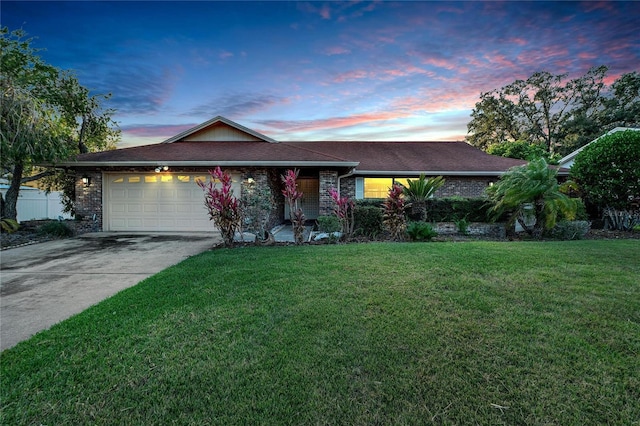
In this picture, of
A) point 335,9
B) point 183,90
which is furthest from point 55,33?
point 335,9

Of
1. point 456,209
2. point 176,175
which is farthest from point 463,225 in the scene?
point 176,175

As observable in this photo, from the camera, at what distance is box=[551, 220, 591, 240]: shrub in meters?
8.86

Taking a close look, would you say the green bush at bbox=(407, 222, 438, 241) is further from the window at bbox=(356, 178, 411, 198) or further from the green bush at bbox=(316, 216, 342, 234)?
the window at bbox=(356, 178, 411, 198)

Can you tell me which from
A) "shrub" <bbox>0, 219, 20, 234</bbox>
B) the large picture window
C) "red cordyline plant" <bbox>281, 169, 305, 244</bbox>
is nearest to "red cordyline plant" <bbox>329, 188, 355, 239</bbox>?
"red cordyline plant" <bbox>281, 169, 305, 244</bbox>

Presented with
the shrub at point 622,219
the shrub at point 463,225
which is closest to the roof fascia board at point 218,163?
the shrub at point 463,225

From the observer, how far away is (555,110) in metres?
27.5

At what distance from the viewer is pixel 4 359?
8.97 feet

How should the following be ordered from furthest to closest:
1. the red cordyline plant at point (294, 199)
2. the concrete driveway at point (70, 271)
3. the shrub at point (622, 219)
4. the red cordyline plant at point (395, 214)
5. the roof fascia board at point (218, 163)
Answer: the roof fascia board at point (218, 163), the shrub at point (622, 219), the red cordyline plant at point (395, 214), the red cordyline plant at point (294, 199), the concrete driveway at point (70, 271)

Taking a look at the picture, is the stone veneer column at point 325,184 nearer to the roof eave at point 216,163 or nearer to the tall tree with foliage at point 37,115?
the roof eave at point 216,163

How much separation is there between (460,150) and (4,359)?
18.2 meters

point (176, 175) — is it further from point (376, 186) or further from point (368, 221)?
point (376, 186)

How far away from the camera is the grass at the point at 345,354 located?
205 centimetres

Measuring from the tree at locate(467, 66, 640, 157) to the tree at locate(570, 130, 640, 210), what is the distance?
18.5 meters

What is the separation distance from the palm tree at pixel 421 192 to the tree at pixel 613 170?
495 cm
